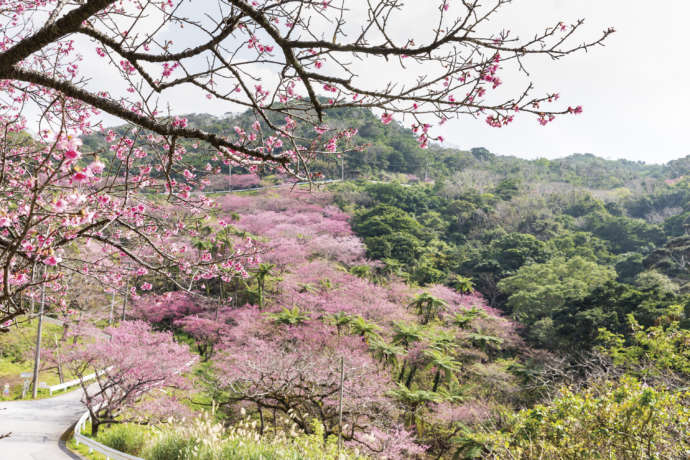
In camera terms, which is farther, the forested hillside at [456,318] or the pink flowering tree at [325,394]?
the pink flowering tree at [325,394]

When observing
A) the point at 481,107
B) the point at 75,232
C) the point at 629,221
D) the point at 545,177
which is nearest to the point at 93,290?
the point at 75,232

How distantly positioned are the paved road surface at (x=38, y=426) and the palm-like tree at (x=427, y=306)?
12149mm

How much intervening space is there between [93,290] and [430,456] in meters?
18.4

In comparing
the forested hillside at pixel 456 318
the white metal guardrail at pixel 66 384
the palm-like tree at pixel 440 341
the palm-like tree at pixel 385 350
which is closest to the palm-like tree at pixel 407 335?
the forested hillside at pixel 456 318

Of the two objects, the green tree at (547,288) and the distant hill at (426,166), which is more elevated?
the distant hill at (426,166)

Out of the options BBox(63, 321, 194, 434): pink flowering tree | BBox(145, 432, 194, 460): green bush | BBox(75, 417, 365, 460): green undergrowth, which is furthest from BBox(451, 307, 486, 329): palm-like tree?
BBox(145, 432, 194, 460): green bush

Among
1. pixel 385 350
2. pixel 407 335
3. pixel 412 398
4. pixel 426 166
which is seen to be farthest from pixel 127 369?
pixel 426 166

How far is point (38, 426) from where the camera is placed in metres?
11.1

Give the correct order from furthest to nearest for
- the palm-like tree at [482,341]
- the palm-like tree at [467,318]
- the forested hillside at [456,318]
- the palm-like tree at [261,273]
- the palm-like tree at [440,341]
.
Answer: the palm-like tree at [261,273] → the palm-like tree at [467,318] → the palm-like tree at [482,341] → the palm-like tree at [440,341] → the forested hillside at [456,318]

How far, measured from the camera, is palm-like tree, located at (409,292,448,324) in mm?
16031

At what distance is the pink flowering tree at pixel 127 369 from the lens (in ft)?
36.3

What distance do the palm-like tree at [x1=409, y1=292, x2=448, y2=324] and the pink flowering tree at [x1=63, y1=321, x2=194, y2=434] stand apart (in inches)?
368

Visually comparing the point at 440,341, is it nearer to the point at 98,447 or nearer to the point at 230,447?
the point at 230,447

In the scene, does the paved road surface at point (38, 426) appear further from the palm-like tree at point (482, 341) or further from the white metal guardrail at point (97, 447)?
the palm-like tree at point (482, 341)
